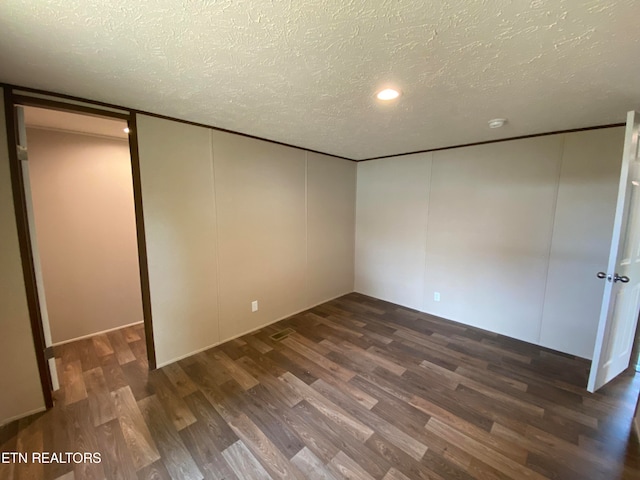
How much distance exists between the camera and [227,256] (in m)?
2.78

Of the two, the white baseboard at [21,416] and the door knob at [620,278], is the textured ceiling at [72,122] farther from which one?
the door knob at [620,278]

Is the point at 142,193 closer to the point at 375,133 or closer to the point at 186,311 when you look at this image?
the point at 186,311

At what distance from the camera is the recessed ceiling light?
1692 mm

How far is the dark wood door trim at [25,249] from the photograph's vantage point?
167 centimetres

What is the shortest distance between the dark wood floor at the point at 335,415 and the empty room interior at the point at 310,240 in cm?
2

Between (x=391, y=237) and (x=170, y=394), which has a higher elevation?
(x=391, y=237)

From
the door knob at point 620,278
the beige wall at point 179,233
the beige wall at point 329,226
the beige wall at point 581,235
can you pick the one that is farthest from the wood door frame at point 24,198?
the beige wall at point 581,235

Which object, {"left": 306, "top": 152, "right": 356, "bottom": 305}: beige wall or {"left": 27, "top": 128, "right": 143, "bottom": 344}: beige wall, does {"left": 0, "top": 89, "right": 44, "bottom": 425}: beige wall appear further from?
{"left": 306, "top": 152, "right": 356, "bottom": 305}: beige wall

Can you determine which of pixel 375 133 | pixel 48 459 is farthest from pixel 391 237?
pixel 48 459

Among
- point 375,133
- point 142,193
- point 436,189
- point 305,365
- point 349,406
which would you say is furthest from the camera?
point 436,189

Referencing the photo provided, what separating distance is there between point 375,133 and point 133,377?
10.8 ft

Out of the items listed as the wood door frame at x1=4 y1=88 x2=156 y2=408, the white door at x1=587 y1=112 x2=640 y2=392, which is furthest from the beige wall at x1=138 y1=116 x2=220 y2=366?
the white door at x1=587 y1=112 x2=640 y2=392

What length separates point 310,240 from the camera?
12.1ft

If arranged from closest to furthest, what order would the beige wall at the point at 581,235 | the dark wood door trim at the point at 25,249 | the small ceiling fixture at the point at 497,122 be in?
1. the dark wood door trim at the point at 25,249
2. the small ceiling fixture at the point at 497,122
3. the beige wall at the point at 581,235
